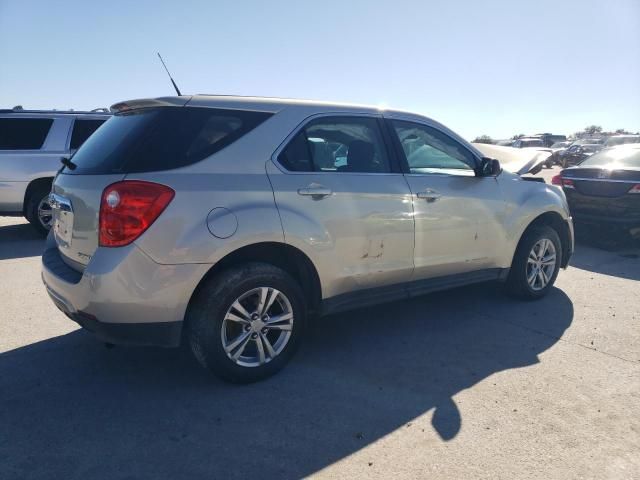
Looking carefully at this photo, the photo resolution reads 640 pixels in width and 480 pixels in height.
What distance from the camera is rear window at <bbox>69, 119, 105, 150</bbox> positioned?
321 inches

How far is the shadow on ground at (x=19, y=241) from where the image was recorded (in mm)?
7039

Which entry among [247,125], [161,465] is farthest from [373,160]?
[161,465]

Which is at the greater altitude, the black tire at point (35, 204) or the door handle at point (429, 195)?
the door handle at point (429, 195)

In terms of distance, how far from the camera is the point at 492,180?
4523 mm

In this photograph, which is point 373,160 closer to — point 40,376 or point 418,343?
point 418,343

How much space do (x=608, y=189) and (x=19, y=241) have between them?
9057 millimetres

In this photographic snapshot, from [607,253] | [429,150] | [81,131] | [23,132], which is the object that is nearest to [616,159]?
[607,253]

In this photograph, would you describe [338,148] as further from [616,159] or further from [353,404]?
[616,159]

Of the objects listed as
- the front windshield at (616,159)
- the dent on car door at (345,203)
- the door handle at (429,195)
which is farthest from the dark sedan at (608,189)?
the dent on car door at (345,203)

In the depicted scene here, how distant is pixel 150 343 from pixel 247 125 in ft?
4.89

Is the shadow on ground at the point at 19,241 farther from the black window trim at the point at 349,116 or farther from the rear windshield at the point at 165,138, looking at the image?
the black window trim at the point at 349,116

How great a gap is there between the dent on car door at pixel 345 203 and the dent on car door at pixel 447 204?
0.15 metres

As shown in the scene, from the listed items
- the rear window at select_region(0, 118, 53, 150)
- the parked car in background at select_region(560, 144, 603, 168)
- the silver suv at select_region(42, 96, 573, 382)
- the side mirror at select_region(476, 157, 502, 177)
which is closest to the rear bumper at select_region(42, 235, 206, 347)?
the silver suv at select_region(42, 96, 573, 382)

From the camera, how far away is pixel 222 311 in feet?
10.0
